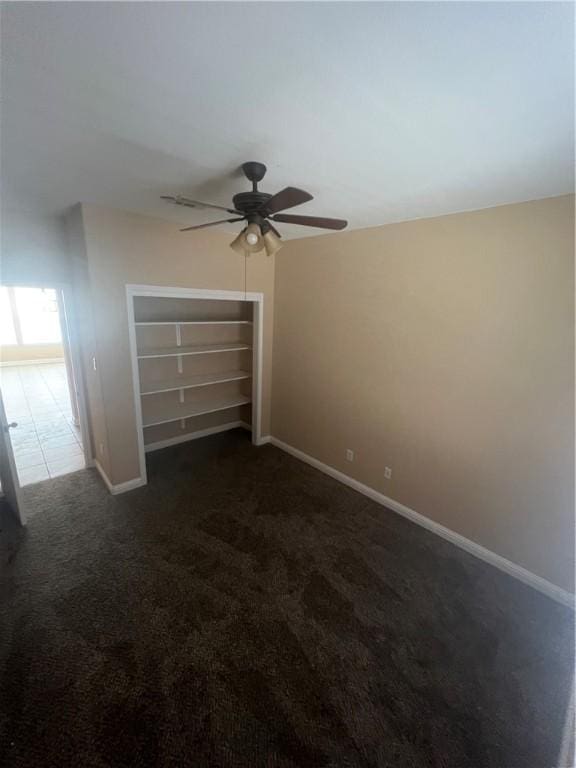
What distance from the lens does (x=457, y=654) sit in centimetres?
178

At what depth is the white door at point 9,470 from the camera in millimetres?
2453

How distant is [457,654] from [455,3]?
9.21ft

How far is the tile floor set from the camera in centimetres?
348

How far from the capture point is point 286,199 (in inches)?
58.7

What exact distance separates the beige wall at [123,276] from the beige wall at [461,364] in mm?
944

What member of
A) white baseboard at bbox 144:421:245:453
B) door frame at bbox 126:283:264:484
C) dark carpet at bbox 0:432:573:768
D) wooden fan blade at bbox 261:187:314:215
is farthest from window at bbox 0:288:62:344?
wooden fan blade at bbox 261:187:314:215

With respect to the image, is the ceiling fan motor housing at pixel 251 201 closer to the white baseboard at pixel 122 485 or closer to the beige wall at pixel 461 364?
the beige wall at pixel 461 364

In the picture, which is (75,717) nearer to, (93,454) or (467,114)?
(93,454)

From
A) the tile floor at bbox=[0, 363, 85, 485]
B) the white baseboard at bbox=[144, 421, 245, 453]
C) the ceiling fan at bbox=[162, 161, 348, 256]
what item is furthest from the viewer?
the white baseboard at bbox=[144, 421, 245, 453]

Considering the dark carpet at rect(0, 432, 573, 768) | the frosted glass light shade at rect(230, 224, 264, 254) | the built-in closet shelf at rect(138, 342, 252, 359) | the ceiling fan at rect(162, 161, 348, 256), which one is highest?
the ceiling fan at rect(162, 161, 348, 256)

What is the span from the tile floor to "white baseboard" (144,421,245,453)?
787 mm

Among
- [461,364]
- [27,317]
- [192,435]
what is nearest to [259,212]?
[461,364]

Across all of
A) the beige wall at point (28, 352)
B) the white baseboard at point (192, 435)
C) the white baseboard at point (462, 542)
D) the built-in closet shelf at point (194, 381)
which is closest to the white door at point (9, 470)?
the built-in closet shelf at point (194, 381)

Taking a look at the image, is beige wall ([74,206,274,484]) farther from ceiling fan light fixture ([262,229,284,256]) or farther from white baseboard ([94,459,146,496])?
ceiling fan light fixture ([262,229,284,256])
